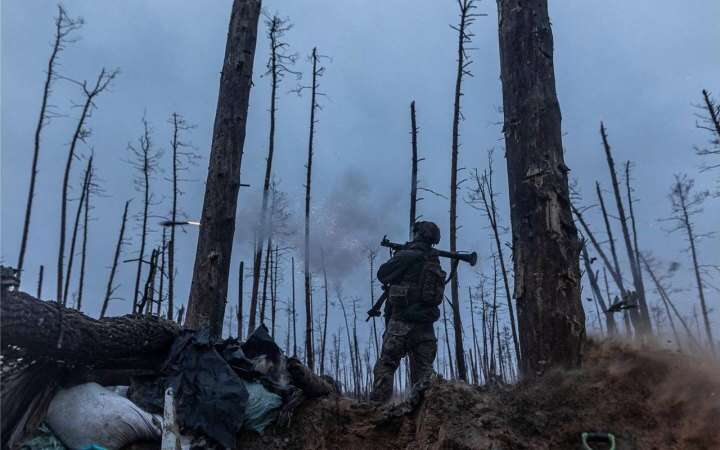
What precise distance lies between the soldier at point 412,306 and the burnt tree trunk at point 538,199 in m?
2.28

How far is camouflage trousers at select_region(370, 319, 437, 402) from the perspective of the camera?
6.28 m

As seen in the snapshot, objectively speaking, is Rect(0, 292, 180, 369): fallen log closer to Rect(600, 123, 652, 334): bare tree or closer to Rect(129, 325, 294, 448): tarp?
Rect(129, 325, 294, 448): tarp

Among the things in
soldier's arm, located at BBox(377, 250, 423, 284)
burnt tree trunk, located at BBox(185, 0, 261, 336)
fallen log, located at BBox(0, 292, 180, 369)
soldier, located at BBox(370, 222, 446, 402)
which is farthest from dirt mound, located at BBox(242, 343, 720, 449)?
soldier's arm, located at BBox(377, 250, 423, 284)

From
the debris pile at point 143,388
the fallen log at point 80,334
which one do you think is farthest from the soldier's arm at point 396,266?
the fallen log at point 80,334

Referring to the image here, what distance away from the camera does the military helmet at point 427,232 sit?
23.2 ft

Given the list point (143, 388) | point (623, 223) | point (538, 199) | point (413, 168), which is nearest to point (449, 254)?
point (538, 199)

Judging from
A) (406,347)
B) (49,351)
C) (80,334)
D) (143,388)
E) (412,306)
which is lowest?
(143,388)

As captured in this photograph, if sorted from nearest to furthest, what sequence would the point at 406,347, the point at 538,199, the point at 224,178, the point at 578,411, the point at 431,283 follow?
the point at 578,411 → the point at 538,199 → the point at 406,347 → the point at 431,283 → the point at 224,178

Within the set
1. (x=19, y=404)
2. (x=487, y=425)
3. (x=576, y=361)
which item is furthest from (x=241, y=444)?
(x=576, y=361)

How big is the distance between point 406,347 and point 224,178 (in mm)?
3171

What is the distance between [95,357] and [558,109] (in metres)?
4.29

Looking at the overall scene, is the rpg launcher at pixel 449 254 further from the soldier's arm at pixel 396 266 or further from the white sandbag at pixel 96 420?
the white sandbag at pixel 96 420

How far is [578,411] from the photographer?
351cm

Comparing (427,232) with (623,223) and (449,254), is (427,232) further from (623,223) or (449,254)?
(623,223)
